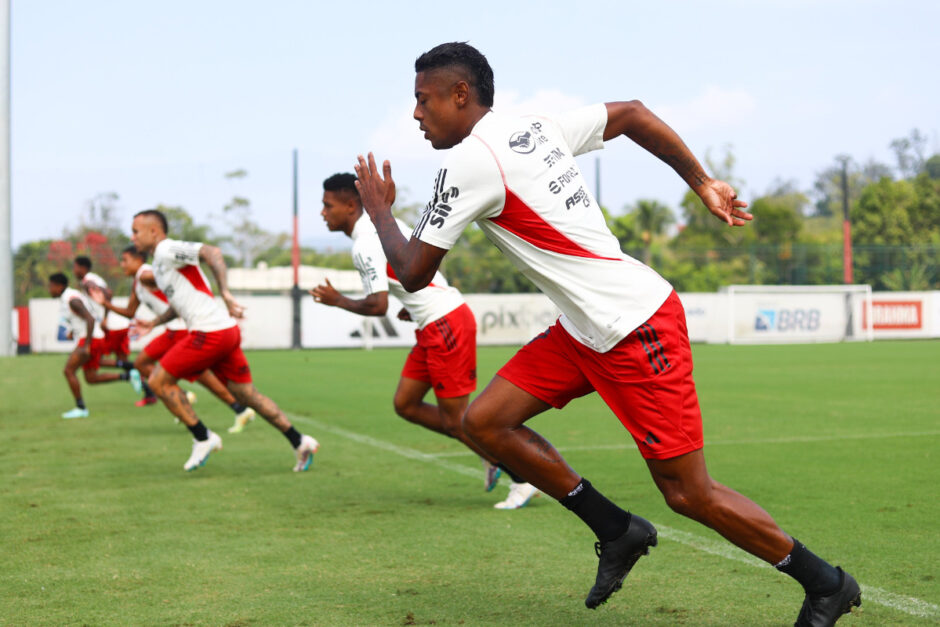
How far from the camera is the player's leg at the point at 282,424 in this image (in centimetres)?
847

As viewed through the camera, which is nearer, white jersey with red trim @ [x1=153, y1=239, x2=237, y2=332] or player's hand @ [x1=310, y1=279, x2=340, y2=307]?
player's hand @ [x1=310, y1=279, x2=340, y2=307]

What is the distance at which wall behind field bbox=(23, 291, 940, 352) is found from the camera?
32.5 metres

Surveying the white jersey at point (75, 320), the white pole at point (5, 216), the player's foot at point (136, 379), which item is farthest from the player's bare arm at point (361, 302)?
the white pole at point (5, 216)

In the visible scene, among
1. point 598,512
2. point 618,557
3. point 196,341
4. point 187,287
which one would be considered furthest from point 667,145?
point 187,287

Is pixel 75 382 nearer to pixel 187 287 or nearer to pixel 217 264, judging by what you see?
pixel 187 287

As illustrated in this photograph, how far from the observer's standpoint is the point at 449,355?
7.11 meters

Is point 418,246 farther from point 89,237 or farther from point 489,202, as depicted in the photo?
point 89,237

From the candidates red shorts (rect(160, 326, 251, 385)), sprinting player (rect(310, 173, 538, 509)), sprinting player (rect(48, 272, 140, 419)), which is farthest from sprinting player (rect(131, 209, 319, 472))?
sprinting player (rect(48, 272, 140, 419))

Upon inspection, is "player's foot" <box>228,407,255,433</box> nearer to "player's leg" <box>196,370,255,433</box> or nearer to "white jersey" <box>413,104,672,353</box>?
"player's leg" <box>196,370,255,433</box>

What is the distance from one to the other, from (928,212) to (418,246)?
5966 cm

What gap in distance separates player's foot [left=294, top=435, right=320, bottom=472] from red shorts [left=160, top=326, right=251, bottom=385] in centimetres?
90

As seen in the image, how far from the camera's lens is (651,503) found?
21.9 ft

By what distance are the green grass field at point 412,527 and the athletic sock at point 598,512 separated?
36 cm

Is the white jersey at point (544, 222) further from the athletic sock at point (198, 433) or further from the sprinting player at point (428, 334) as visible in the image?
the athletic sock at point (198, 433)
